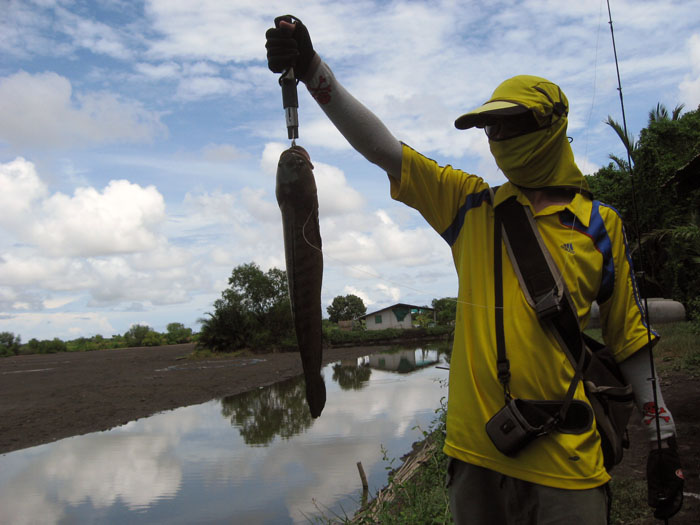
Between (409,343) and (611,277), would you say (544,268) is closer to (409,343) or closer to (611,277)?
(611,277)

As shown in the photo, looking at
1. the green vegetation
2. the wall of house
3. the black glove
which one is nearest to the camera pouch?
the black glove

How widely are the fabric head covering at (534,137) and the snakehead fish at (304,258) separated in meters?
0.71

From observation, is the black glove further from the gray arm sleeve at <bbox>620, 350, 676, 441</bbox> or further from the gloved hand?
the gloved hand

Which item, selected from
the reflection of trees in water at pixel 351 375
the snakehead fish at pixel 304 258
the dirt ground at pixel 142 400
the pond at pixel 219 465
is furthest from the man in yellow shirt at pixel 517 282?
the reflection of trees in water at pixel 351 375

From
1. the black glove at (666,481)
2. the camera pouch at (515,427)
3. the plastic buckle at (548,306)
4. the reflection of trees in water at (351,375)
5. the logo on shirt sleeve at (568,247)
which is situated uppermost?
the logo on shirt sleeve at (568,247)

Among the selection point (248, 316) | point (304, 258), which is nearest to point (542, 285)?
point (304, 258)

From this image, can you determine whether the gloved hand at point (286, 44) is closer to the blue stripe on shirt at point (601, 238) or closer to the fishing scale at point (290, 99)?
the fishing scale at point (290, 99)

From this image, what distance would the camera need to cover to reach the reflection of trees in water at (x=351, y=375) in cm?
2090

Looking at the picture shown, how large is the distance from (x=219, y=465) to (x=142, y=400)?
27.0ft

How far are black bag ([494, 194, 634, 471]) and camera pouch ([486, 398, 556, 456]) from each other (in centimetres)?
8

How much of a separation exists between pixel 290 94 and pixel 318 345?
997mm

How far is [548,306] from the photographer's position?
1.88 metres

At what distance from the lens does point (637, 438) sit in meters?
7.12

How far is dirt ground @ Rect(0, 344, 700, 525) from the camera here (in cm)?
633
